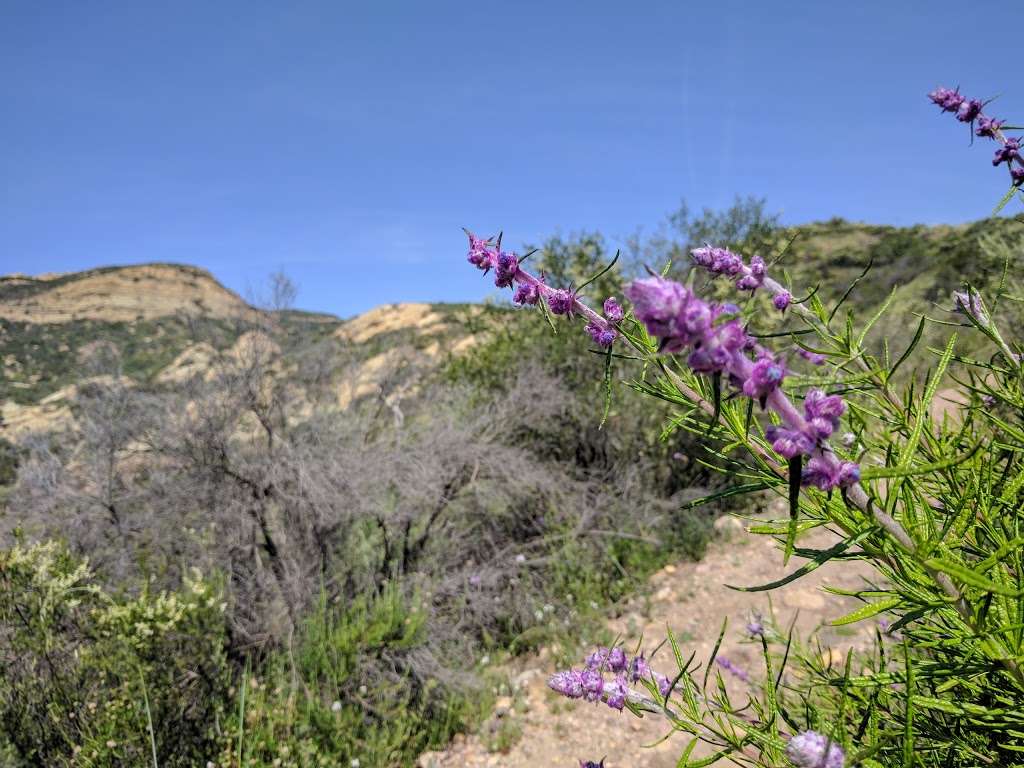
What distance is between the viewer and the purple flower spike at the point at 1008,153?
1.51 meters

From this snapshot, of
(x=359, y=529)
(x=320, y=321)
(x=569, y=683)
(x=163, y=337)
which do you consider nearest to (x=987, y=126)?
(x=569, y=683)

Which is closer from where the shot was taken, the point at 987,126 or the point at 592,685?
the point at 592,685

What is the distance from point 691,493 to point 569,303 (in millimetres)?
5911

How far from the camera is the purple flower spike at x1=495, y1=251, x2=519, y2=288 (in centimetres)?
104

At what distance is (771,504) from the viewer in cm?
666

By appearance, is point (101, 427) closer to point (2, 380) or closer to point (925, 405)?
point (925, 405)

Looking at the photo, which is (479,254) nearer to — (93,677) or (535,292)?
(535,292)

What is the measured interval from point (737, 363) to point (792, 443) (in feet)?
0.35

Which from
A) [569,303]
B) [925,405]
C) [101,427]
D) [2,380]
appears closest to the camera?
[925,405]

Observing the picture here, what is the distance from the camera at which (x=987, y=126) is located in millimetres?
1610

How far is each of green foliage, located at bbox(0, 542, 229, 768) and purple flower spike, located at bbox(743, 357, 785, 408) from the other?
3364mm

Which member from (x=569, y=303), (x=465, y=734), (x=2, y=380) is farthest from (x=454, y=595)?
(x=2, y=380)

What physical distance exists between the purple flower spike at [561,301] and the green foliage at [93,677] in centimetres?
308

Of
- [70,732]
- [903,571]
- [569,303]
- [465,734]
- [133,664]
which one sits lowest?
[465,734]
